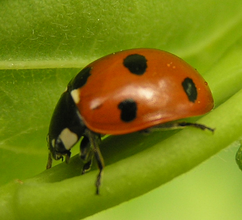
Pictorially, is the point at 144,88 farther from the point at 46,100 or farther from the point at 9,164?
the point at 9,164

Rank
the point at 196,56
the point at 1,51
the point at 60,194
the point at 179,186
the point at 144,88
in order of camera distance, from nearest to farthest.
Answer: the point at 60,194, the point at 144,88, the point at 1,51, the point at 196,56, the point at 179,186

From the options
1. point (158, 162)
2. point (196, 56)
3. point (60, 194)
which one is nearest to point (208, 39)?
point (196, 56)

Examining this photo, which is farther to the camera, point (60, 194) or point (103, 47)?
point (103, 47)

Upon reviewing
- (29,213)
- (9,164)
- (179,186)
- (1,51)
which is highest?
(1,51)

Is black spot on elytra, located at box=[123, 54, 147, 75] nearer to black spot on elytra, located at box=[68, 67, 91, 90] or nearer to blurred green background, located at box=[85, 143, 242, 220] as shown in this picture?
black spot on elytra, located at box=[68, 67, 91, 90]

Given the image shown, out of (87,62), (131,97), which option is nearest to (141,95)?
(131,97)

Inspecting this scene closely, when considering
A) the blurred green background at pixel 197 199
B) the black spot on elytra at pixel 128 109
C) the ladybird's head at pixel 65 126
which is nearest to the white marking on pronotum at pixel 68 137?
the ladybird's head at pixel 65 126

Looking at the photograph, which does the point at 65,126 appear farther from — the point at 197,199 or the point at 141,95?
the point at 197,199

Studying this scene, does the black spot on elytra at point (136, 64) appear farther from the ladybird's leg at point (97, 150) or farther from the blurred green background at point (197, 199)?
the blurred green background at point (197, 199)

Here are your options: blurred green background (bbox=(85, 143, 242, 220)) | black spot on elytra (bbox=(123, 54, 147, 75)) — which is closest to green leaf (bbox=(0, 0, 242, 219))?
black spot on elytra (bbox=(123, 54, 147, 75))
